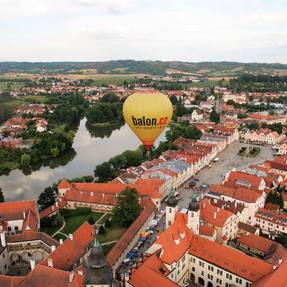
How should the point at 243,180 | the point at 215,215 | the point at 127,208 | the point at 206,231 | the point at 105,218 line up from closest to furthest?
the point at 206,231
the point at 215,215
the point at 127,208
the point at 105,218
the point at 243,180

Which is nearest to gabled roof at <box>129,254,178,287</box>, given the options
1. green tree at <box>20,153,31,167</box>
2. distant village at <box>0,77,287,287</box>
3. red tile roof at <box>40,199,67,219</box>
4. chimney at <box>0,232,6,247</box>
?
distant village at <box>0,77,287,287</box>

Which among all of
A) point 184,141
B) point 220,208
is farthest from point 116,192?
point 184,141

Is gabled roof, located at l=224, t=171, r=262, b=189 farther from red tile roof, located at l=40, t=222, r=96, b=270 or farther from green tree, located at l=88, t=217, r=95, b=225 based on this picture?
red tile roof, located at l=40, t=222, r=96, b=270

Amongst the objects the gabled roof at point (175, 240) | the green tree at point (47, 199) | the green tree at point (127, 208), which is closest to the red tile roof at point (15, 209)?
the green tree at point (47, 199)

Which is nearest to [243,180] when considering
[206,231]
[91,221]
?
[206,231]

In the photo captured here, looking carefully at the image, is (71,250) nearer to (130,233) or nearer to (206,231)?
(130,233)

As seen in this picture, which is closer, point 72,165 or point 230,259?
point 230,259
